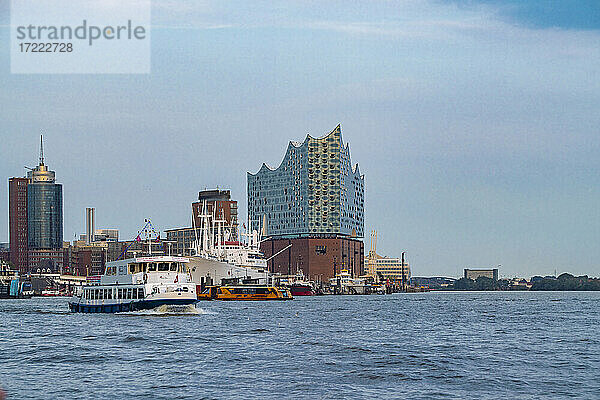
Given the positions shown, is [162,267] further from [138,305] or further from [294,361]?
[294,361]

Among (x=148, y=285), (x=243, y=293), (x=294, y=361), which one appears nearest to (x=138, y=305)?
A: (x=148, y=285)

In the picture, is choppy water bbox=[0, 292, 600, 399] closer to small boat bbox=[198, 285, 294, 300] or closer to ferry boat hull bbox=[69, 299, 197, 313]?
ferry boat hull bbox=[69, 299, 197, 313]

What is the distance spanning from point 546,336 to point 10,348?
117 ft

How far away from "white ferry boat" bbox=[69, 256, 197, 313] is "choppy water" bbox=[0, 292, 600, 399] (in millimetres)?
10641

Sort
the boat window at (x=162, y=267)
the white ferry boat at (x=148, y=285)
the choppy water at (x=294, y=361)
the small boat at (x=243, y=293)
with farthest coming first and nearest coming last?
the small boat at (x=243, y=293) → the boat window at (x=162, y=267) → the white ferry boat at (x=148, y=285) → the choppy water at (x=294, y=361)

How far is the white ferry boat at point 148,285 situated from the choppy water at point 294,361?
10.6 metres

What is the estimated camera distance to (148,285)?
82.3 m

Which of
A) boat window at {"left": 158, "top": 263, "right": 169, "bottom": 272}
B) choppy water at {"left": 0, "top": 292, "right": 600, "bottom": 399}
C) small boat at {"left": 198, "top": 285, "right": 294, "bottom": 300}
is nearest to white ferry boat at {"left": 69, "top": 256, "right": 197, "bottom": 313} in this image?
boat window at {"left": 158, "top": 263, "right": 169, "bottom": 272}

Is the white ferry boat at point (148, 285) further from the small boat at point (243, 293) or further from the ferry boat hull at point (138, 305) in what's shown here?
the small boat at point (243, 293)

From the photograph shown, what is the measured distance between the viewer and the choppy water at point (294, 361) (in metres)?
33.5

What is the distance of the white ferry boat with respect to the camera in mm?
82125

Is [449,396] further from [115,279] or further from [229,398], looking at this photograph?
[115,279]

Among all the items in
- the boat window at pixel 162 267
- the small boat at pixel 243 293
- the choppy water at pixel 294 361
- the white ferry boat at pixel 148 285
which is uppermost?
the boat window at pixel 162 267

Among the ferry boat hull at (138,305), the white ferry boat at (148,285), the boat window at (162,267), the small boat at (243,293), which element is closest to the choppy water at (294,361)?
the ferry boat hull at (138,305)
